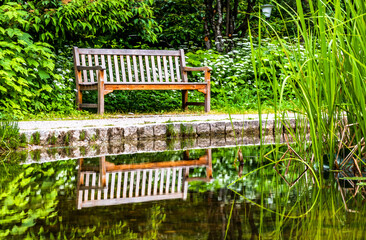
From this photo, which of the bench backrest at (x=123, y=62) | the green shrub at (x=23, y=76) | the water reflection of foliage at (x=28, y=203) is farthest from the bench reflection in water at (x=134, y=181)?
the bench backrest at (x=123, y=62)

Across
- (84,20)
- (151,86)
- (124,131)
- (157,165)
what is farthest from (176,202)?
(84,20)

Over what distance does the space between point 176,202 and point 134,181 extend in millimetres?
661

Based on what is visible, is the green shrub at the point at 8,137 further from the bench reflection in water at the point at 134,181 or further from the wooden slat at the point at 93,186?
the wooden slat at the point at 93,186

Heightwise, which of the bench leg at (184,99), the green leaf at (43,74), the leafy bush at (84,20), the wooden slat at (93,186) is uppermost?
the leafy bush at (84,20)

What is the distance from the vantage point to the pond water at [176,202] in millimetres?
1468

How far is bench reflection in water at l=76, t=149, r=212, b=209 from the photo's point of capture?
2020 mm

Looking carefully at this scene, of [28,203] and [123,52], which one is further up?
[123,52]

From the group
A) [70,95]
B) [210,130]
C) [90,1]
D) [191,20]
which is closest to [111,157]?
[210,130]

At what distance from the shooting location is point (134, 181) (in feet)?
8.25

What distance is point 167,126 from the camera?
5055 millimetres

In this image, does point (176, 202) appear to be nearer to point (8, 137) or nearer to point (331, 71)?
point (331, 71)

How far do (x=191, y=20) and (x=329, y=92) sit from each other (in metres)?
9.37

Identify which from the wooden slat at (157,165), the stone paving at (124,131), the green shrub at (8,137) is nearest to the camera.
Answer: the wooden slat at (157,165)

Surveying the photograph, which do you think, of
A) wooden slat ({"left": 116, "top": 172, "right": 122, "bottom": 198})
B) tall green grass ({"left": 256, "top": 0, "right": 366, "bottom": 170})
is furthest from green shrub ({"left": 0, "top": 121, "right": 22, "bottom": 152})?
tall green grass ({"left": 256, "top": 0, "right": 366, "bottom": 170})
